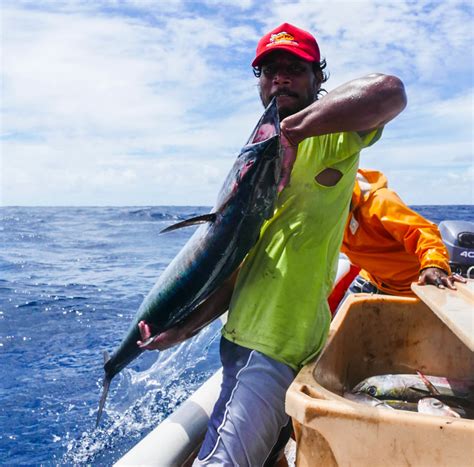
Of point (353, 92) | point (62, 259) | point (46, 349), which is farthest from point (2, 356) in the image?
point (62, 259)

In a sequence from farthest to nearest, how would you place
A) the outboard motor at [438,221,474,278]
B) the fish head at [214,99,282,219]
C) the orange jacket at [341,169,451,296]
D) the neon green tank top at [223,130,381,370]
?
the outboard motor at [438,221,474,278], the orange jacket at [341,169,451,296], the neon green tank top at [223,130,381,370], the fish head at [214,99,282,219]

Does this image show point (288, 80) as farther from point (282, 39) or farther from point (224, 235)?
point (224, 235)

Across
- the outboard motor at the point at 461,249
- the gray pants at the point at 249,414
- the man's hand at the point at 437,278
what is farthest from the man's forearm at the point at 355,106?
the outboard motor at the point at 461,249

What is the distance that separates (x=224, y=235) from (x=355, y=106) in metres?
0.65

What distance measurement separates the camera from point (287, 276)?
1.82 m

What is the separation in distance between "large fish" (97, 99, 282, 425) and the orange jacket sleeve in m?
1.71

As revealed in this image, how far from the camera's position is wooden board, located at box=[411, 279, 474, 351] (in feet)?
6.37

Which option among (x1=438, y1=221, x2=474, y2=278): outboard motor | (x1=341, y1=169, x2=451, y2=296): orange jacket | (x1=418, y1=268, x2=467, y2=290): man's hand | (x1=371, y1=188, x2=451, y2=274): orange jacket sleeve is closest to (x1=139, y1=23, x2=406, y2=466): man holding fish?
(x1=418, y1=268, x2=467, y2=290): man's hand

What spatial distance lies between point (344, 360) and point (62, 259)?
46.1ft

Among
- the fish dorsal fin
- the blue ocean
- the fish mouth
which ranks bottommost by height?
the blue ocean

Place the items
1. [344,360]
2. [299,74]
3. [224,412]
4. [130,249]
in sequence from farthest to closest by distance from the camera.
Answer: [130,249] → [344,360] → [299,74] → [224,412]

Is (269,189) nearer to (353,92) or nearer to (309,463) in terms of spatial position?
(353,92)

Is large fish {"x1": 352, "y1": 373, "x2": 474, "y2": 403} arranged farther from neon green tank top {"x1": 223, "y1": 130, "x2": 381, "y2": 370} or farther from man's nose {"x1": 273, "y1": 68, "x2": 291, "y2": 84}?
→ man's nose {"x1": 273, "y1": 68, "x2": 291, "y2": 84}

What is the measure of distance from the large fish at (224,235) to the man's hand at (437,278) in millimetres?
1450
